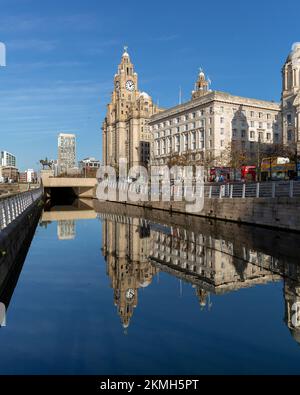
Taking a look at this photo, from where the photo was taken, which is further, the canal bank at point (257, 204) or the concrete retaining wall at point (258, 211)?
the canal bank at point (257, 204)

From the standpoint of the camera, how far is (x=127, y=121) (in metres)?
176

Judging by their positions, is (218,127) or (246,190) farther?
(218,127)

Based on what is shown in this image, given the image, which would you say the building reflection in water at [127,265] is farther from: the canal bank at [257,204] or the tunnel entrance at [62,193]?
the tunnel entrance at [62,193]

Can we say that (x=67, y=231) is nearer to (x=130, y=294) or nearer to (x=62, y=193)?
(x=130, y=294)

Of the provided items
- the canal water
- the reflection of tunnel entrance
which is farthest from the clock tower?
the canal water

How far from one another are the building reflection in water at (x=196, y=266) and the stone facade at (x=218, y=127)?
63.0 m

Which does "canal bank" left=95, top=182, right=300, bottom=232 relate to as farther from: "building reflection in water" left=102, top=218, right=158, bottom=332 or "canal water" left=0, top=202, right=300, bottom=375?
"building reflection in water" left=102, top=218, right=158, bottom=332

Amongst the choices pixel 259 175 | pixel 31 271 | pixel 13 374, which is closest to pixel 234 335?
pixel 13 374

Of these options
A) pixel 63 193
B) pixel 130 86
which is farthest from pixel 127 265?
pixel 130 86

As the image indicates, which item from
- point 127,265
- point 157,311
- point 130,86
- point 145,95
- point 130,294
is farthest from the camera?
point 130,86

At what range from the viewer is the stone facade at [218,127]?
95562 millimetres

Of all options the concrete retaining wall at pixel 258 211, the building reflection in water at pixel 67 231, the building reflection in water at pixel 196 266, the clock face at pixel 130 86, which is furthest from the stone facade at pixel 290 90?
the clock face at pixel 130 86

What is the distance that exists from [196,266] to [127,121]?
535ft

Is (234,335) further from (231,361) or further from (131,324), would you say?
(131,324)
